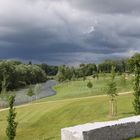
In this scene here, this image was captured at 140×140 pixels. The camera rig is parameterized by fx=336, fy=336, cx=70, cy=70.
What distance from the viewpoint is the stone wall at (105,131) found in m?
15.0

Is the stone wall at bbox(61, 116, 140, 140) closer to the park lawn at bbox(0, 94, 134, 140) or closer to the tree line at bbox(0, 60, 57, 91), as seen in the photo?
the park lawn at bbox(0, 94, 134, 140)

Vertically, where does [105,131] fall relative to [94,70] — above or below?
below

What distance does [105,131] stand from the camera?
1564cm

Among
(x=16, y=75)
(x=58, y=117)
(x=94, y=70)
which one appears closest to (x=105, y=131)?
(x=58, y=117)

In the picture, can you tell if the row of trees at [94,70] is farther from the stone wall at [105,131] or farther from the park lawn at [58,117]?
the stone wall at [105,131]

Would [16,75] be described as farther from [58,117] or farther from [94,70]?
[58,117]

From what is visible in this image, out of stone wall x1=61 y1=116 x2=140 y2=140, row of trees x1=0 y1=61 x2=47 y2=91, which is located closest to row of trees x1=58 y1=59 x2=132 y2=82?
row of trees x1=0 y1=61 x2=47 y2=91

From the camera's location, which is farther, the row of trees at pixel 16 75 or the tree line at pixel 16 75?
the tree line at pixel 16 75

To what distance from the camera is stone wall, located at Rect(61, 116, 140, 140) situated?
49.2 ft

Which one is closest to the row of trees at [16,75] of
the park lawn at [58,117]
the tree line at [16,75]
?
the tree line at [16,75]

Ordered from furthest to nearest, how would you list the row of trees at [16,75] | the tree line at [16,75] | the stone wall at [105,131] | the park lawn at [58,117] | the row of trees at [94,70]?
the row of trees at [94,70] < the tree line at [16,75] < the row of trees at [16,75] < the park lawn at [58,117] < the stone wall at [105,131]

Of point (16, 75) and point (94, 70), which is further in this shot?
point (94, 70)

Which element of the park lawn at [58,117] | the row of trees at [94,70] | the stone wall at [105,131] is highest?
the row of trees at [94,70]

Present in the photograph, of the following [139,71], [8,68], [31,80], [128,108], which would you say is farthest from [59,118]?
[31,80]
